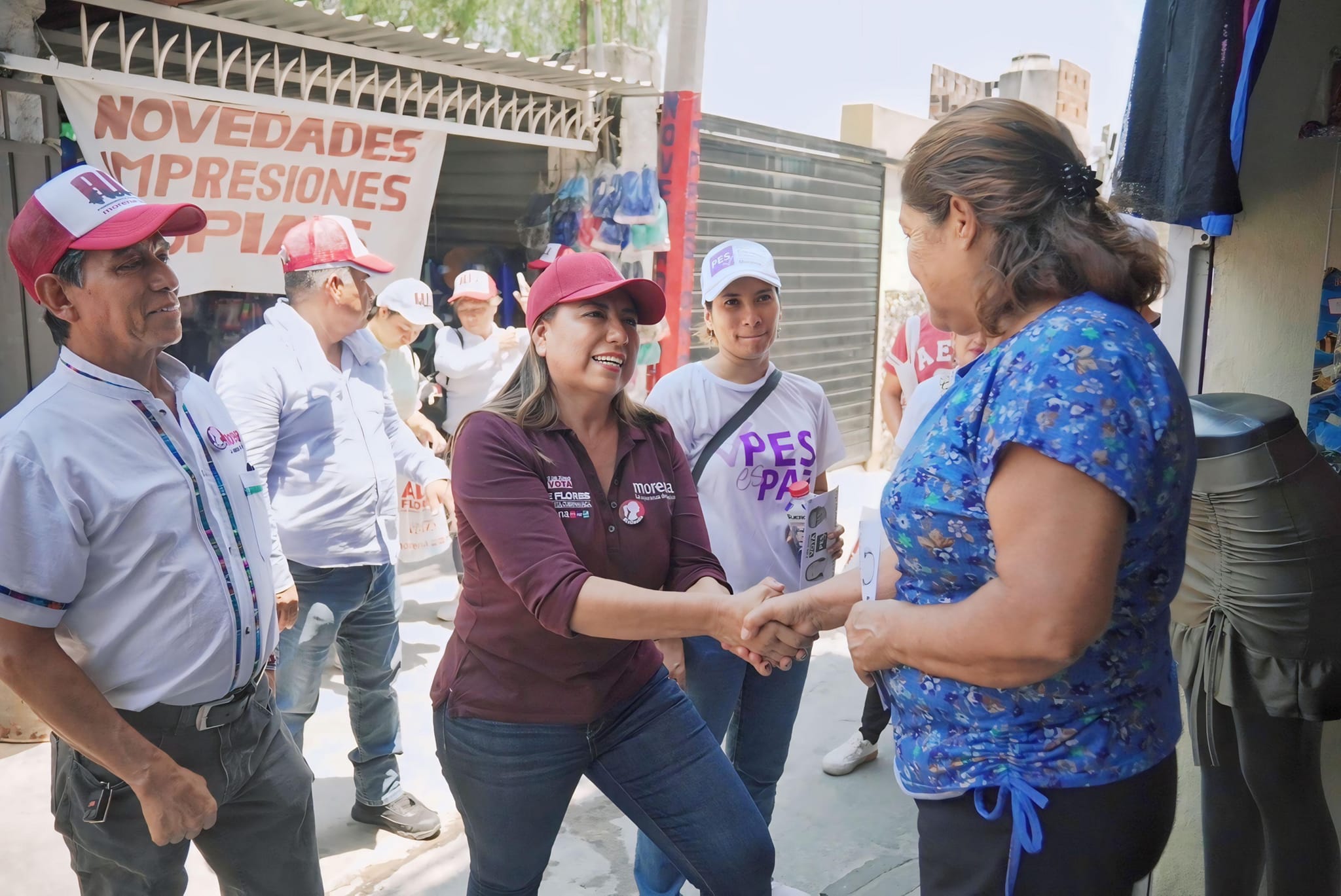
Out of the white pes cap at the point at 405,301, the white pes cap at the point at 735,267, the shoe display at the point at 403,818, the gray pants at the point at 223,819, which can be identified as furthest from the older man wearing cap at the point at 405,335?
the gray pants at the point at 223,819

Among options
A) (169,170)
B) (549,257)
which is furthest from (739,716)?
(549,257)

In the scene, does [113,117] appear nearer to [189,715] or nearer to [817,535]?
[189,715]

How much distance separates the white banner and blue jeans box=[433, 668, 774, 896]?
3.69 m

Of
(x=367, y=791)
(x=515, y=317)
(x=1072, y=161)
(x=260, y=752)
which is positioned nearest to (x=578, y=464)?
(x=260, y=752)

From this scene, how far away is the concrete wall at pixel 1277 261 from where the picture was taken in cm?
334

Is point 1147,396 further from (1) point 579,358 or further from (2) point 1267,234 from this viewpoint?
(2) point 1267,234

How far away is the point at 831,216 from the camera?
1114cm

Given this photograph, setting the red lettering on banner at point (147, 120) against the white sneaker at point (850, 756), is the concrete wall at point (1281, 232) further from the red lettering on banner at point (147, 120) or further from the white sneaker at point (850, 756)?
the red lettering on banner at point (147, 120)

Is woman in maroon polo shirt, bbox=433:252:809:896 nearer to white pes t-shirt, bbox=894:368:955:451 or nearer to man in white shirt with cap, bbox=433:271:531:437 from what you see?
white pes t-shirt, bbox=894:368:955:451

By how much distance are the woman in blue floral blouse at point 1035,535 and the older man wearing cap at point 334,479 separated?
2469 mm

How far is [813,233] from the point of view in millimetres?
10875

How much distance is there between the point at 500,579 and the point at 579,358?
0.55 m

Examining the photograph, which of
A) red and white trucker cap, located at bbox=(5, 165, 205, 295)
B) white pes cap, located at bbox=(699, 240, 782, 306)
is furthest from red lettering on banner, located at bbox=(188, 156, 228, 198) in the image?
red and white trucker cap, located at bbox=(5, 165, 205, 295)

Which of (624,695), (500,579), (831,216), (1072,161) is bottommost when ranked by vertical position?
(624,695)
